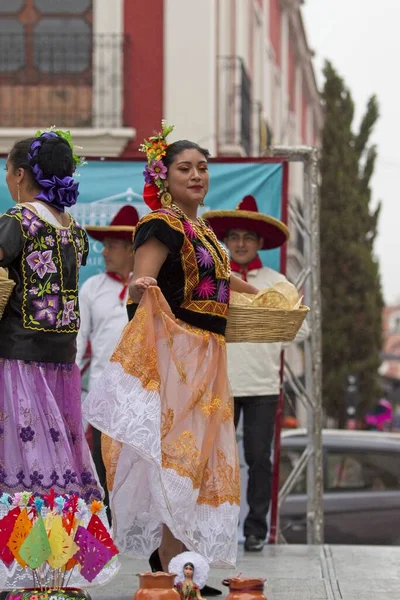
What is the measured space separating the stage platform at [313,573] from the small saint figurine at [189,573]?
30.6 inches

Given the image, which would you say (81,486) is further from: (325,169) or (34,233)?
(325,169)

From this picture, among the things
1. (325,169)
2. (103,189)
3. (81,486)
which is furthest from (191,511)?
(325,169)

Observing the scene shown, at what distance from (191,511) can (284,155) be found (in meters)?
4.22

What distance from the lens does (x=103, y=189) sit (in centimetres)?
994

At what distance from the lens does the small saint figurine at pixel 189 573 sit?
5645mm

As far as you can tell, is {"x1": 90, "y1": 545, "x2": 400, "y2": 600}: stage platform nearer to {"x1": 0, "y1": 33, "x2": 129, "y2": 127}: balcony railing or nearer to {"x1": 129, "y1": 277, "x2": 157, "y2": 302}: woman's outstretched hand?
{"x1": 129, "y1": 277, "x2": 157, "y2": 302}: woman's outstretched hand

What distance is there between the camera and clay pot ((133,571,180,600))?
17.8 ft

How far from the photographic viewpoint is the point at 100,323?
9336 millimetres

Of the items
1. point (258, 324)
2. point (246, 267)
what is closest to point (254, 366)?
point (246, 267)

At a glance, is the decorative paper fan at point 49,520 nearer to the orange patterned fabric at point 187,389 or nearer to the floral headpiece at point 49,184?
the orange patterned fabric at point 187,389

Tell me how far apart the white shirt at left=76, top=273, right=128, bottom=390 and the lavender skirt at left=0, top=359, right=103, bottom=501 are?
3278 millimetres

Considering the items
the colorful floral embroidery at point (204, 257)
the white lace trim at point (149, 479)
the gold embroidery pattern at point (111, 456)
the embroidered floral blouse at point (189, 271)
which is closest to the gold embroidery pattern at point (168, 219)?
the embroidered floral blouse at point (189, 271)

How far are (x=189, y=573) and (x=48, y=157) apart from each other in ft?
5.70

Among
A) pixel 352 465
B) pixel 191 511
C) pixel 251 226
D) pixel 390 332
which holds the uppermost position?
pixel 251 226
